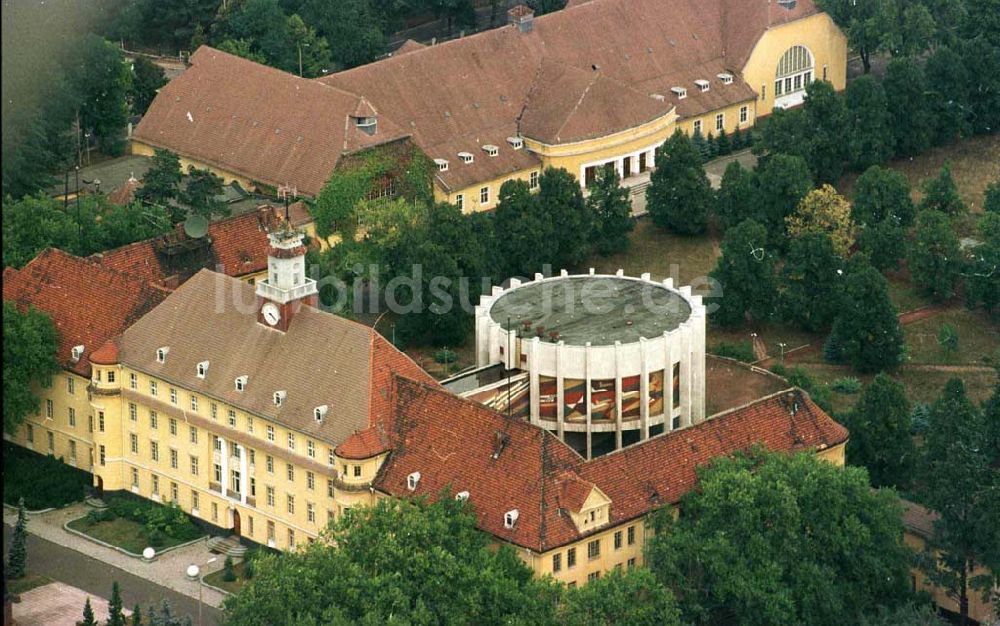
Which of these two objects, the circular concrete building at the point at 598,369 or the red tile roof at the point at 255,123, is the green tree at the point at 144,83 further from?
the circular concrete building at the point at 598,369

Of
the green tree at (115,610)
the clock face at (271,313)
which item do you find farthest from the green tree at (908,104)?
the green tree at (115,610)

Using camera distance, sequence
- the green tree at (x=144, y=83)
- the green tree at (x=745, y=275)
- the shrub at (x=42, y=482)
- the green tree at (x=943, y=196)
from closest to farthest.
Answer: the shrub at (x=42, y=482) < the green tree at (x=745, y=275) < the green tree at (x=943, y=196) < the green tree at (x=144, y=83)

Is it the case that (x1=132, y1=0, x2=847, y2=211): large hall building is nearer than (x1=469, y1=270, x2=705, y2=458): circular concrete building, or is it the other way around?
(x1=469, y1=270, x2=705, y2=458): circular concrete building

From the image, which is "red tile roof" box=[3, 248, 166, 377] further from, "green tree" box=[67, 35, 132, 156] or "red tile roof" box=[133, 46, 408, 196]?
"green tree" box=[67, 35, 132, 156]

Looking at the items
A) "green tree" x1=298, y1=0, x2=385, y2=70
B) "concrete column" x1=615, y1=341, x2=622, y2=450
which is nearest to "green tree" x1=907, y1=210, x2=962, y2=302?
"concrete column" x1=615, y1=341, x2=622, y2=450

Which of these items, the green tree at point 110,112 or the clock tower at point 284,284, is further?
the green tree at point 110,112

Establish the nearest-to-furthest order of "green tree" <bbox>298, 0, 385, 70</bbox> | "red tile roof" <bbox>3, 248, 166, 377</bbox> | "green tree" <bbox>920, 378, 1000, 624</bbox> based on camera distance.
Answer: "green tree" <bbox>920, 378, 1000, 624</bbox> < "red tile roof" <bbox>3, 248, 166, 377</bbox> < "green tree" <bbox>298, 0, 385, 70</bbox>

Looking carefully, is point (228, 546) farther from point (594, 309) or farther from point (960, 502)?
point (960, 502)
